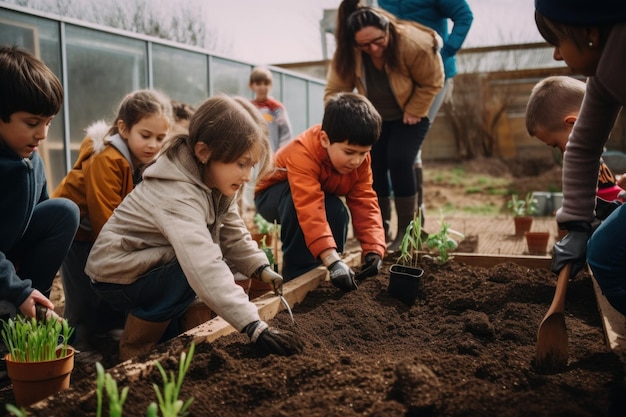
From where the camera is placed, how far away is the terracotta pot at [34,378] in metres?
1.66

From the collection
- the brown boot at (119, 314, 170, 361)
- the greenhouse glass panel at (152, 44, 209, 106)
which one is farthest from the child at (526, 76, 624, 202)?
the greenhouse glass panel at (152, 44, 209, 106)

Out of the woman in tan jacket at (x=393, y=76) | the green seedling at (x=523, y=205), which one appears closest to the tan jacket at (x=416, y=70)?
the woman in tan jacket at (x=393, y=76)

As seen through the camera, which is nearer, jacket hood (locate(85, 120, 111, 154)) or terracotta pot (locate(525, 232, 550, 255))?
jacket hood (locate(85, 120, 111, 154))

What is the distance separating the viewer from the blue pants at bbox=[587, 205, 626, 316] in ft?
5.76

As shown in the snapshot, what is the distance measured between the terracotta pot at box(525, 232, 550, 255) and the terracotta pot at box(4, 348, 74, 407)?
3611mm

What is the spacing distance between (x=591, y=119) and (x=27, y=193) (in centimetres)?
205

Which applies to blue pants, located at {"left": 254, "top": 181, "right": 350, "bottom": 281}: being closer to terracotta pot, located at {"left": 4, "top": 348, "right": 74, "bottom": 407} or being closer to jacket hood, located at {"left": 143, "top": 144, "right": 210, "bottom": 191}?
jacket hood, located at {"left": 143, "top": 144, "right": 210, "bottom": 191}

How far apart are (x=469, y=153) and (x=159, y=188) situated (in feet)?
41.9

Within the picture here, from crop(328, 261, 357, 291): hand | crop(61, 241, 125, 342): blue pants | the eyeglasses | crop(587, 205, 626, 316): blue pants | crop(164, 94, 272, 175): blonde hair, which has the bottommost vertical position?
crop(61, 241, 125, 342): blue pants

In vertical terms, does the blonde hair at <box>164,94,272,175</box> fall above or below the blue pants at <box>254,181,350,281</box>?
above

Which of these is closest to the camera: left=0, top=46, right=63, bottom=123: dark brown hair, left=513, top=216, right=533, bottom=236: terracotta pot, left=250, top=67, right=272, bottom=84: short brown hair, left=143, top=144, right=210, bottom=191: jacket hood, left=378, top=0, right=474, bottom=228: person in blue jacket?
left=0, top=46, right=63, bottom=123: dark brown hair

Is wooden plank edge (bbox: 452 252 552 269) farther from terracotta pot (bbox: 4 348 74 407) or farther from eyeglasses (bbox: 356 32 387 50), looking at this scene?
terracotta pot (bbox: 4 348 74 407)

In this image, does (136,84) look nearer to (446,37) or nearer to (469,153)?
(446,37)

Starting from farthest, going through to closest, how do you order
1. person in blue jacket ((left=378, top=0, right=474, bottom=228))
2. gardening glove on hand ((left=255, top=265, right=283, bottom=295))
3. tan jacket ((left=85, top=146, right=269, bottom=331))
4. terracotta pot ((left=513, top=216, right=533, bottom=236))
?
terracotta pot ((left=513, top=216, right=533, bottom=236)) → person in blue jacket ((left=378, top=0, right=474, bottom=228)) → gardening glove on hand ((left=255, top=265, right=283, bottom=295)) → tan jacket ((left=85, top=146, right=269, bottom=331))
